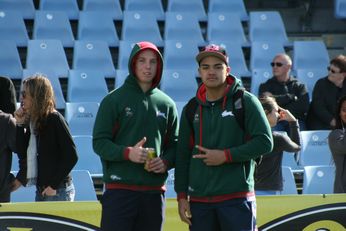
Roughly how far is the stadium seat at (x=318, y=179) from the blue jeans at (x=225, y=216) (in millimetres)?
2726

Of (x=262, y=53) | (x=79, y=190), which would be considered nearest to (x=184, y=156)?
(x=79, y=190)

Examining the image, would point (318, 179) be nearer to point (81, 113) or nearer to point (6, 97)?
point (81, 113)

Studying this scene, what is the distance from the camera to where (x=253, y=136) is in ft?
14.4

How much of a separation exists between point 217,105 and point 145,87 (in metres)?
0.47

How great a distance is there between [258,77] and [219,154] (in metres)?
5.11

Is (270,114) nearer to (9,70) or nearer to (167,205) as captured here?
(167,205)

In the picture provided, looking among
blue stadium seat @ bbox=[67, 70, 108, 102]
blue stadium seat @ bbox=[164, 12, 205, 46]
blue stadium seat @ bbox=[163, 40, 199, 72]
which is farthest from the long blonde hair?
blue stadium seat @ bbox=[164, 12, 205, 46]

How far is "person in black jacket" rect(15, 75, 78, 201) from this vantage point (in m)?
5.40

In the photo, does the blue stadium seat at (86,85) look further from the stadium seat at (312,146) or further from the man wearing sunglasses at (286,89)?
the stadium seat at (312,146)

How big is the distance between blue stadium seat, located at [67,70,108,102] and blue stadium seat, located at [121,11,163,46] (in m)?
1.20

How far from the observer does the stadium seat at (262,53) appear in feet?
32.7

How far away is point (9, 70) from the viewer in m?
9.26

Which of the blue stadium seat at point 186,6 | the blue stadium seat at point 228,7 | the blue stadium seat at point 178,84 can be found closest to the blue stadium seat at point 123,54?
the blue stadium seat at point 178,84

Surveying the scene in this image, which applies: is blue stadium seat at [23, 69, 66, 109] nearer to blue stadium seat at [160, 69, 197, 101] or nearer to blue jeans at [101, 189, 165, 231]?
blue stadium seat at [160, 69, 197, 101]
